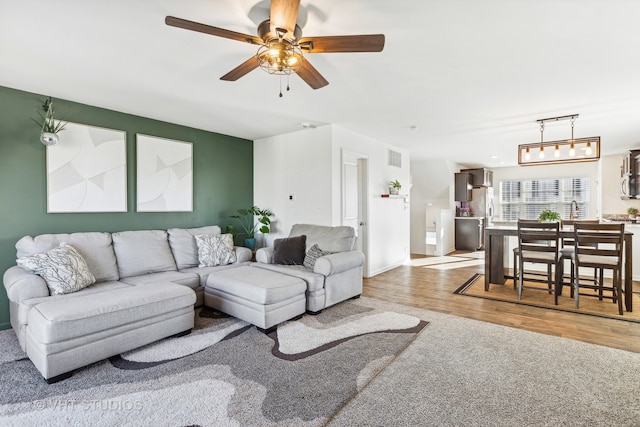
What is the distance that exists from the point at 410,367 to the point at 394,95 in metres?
2.67

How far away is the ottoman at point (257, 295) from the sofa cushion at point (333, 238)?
0.78 m

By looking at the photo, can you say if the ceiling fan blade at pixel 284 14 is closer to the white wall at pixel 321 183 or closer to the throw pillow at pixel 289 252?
the throw pillow at pixel 289 252

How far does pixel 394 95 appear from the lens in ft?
11.3

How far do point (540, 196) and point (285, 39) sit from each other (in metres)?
9.40

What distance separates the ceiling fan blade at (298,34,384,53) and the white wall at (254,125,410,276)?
2.64 metres

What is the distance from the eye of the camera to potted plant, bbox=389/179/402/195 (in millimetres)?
5940

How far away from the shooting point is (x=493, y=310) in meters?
3.65

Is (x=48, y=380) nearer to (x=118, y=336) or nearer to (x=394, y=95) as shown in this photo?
(x=118, y=336)

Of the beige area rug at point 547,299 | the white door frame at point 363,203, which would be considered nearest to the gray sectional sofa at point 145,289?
the white door frame at point 363,203

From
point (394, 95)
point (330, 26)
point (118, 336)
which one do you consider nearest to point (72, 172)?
point (118, 336)

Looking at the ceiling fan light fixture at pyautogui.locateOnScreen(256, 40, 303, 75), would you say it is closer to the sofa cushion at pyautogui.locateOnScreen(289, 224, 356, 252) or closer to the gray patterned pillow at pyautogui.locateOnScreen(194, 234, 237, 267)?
the sofa cushion at pyautogui.locateOnScreen(289, 224, 356, 252)

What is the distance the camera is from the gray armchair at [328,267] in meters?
3.46

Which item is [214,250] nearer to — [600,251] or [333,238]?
[333,238]

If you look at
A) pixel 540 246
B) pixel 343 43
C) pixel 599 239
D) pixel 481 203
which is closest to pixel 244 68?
pixel 343 43
